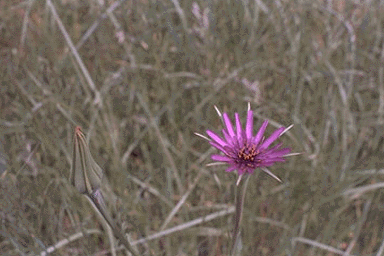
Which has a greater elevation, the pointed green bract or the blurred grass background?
the pointed green bract

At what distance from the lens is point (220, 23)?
6.11 feet

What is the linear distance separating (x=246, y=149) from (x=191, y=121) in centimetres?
84

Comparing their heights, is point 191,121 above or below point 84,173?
below

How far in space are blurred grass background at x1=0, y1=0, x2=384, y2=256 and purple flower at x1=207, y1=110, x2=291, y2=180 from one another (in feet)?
1.35

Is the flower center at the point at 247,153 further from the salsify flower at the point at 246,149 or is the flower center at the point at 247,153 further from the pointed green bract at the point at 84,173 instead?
the pointed green bract at the point at 84,173

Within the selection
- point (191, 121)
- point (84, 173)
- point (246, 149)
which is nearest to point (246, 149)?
point (246, 149)

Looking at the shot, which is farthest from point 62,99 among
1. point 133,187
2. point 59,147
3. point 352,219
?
point 352,219

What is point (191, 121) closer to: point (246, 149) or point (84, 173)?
point (246, 149)

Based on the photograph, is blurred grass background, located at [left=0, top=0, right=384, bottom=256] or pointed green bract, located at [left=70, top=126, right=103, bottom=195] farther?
blurred grass background, located at [left=0, top=0, right=384, bottom=256]

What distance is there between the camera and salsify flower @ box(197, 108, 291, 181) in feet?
2.69

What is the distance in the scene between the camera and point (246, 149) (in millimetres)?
918

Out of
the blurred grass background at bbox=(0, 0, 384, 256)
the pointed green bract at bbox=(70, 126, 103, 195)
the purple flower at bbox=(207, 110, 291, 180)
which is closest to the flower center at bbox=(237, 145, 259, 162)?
the purple flower at bbox=(207, 110, 291, 180)

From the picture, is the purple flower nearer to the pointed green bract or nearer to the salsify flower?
the salsify flower

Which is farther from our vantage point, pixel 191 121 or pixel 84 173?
pixel 191 121
